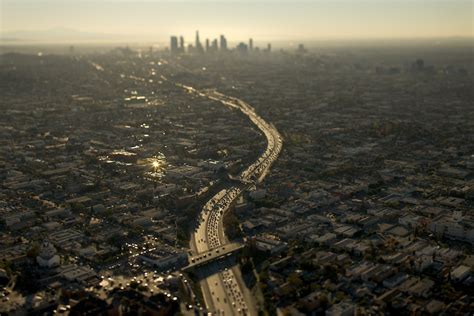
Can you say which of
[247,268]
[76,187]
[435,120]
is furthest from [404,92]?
[247,268]

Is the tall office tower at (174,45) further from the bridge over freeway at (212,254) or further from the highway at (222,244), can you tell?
the bridge over freeway at (212,254)

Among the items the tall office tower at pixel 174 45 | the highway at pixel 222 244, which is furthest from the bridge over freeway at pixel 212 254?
the tall office tower at pixel 174 45

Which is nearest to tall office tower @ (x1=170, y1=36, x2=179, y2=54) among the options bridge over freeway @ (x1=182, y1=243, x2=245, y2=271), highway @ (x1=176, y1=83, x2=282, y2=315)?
highway @ (x1=176, y1=83, x2=282, y2=315)

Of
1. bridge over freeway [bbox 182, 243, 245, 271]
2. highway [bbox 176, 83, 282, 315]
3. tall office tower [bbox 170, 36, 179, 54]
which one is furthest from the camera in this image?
tall office tower [bbox 170, 36, 179, 54]

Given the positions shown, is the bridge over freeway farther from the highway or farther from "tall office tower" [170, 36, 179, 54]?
"tall office tower" [170, 36, 179, 54]

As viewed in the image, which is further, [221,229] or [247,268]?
[221,229]

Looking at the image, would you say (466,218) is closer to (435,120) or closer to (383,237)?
(383,237)
